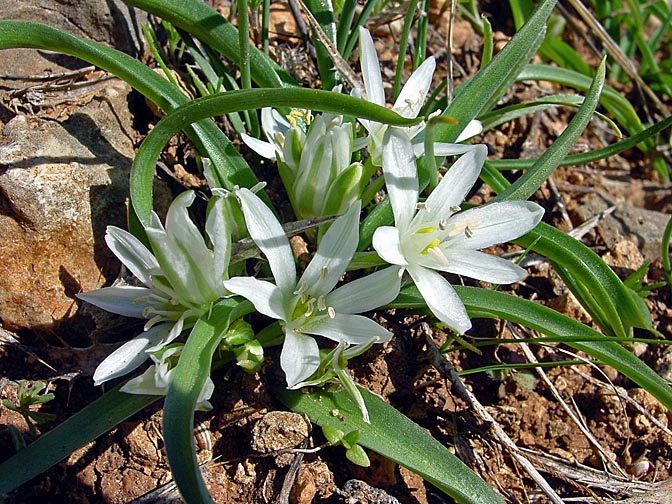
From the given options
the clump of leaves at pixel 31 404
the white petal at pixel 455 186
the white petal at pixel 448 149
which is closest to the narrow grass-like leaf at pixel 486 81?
the white petal at pixel 448 149

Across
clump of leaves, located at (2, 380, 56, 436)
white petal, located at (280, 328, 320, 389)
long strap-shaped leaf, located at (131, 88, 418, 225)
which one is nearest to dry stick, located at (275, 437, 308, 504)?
white petal, located at (280, 328, 320, 389)

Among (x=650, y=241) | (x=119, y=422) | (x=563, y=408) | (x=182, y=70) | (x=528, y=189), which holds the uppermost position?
(x=182, y=70)

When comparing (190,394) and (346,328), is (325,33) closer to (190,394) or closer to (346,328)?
(346,328)

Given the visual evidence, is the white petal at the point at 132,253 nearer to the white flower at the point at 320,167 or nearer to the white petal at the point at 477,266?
the white flower at the point at 320,167

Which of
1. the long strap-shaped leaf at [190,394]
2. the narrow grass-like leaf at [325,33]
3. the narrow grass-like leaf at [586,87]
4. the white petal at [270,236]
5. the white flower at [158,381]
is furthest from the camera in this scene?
the narrow grass-like leaf at [586,87]

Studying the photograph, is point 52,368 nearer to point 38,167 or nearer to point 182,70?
point 38,167

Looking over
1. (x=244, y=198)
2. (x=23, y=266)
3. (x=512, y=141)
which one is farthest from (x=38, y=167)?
(x=512, y=141)

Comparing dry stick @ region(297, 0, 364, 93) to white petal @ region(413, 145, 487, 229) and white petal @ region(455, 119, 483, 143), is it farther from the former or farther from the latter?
white petal @ region(413, 145, 487, 229)
